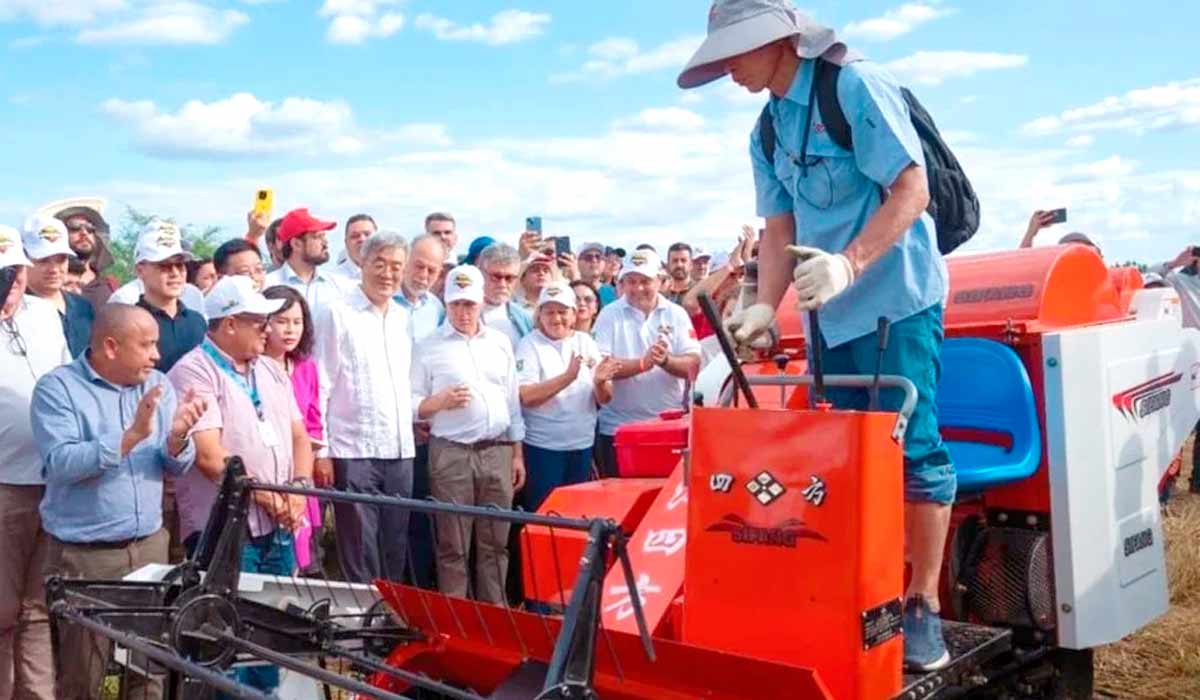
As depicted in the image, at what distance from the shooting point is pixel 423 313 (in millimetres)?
6820

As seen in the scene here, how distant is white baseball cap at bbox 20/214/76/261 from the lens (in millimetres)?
5297

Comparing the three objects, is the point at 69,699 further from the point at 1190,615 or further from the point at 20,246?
the point at 1190,615

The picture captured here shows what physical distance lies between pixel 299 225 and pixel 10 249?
1.96m

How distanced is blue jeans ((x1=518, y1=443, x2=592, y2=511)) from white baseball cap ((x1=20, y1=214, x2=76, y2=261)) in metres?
2.60

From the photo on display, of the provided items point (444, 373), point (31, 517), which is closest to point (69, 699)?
point (31, 517)

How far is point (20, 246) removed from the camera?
503 cm

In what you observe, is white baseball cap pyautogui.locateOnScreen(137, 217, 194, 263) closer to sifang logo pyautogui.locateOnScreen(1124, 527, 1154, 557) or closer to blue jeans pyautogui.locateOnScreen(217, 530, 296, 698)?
blue jeans pyautogui.locateOnScreen(217, 530, 296, 698)

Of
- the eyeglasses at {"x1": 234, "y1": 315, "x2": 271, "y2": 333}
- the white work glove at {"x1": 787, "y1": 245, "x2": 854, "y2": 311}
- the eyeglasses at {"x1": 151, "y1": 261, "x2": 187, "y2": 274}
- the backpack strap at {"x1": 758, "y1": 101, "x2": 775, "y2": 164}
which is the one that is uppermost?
the backpack strap at {"x1": 758, "y1": 101, "x2": 775, "y2": 164}

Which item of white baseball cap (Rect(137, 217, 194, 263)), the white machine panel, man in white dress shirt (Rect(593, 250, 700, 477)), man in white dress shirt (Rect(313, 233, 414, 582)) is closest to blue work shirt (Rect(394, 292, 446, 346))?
man in white dress shirt (Rect(313, 233, 414, 582))

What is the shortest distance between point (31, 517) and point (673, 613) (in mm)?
2691

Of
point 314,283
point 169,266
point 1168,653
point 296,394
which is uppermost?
point 169,266

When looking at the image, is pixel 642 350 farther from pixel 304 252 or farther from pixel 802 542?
pixel 802 542

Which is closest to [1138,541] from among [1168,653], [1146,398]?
[1146,398]

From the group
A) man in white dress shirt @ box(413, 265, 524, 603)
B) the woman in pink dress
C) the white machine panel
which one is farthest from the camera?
man in white dress shirt @ box(413, 265, 524, 603)
